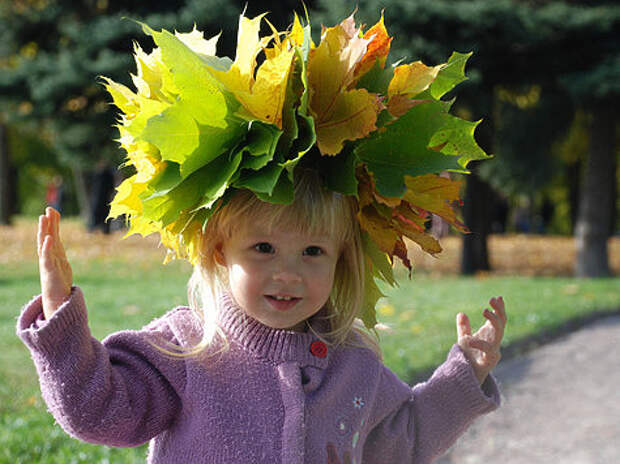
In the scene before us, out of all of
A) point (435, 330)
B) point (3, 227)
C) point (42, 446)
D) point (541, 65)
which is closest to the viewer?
point (42, 446)

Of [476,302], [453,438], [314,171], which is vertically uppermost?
[314,171]

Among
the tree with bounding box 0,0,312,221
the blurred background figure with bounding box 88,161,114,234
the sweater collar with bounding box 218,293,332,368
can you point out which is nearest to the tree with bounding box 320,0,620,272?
the tree with bounding box 0,0,312,221

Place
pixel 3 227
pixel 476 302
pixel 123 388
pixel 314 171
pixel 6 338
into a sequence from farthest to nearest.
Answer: pixel 3 227, pixel 476 302, pixel 6 338, pixel 314 171, pixel 123 388

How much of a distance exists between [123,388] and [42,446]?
1.95 meters

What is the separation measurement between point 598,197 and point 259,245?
1081 cm

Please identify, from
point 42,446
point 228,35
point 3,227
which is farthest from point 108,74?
point 3,227

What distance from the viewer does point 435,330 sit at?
651cm

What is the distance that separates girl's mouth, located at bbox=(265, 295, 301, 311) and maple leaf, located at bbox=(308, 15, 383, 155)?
0.42 metres

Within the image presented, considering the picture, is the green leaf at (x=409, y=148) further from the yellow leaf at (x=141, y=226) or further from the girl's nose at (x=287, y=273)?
the yellow leaf at (x=141, y=226)

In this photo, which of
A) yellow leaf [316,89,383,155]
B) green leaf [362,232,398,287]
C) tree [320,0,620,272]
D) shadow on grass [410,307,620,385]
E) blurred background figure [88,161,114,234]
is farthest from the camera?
blurred background figure [88,161,114,234]

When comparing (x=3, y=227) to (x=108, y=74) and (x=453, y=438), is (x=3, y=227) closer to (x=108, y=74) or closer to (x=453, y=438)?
(x=108, y=74)

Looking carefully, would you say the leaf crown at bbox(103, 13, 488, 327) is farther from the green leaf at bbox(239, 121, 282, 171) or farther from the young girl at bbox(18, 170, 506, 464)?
the young girl at bbox(18, 170, 506, 464)

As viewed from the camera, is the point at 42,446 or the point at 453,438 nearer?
the point at 453,438

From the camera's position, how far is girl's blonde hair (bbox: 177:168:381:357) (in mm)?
1942
